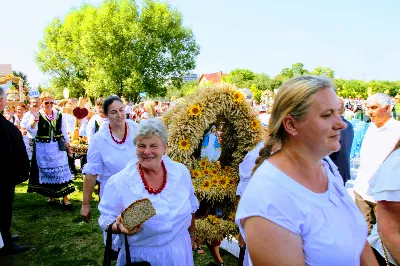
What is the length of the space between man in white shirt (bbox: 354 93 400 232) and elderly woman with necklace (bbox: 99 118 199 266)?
252cm

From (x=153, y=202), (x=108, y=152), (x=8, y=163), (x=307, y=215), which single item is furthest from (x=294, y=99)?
(x=8, y=163)

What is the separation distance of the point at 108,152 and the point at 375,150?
3150 mm

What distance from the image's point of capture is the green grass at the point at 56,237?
4520mm

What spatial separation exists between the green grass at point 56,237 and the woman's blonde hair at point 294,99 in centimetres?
320

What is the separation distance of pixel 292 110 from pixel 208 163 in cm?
241

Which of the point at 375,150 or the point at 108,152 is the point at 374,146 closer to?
the point at 375,150

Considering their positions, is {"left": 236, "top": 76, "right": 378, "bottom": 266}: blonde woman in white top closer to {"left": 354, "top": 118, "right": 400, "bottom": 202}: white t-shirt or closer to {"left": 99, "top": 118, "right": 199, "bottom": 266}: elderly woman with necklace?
{"left": 99, "top": 118, "right": 199, "bottom": 266}: elderly woman with necklace

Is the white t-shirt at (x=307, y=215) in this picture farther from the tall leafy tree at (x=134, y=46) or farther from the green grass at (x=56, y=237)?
the tall leafy tree at (x=134, y=46)

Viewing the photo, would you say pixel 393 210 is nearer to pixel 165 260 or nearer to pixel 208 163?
pixel 165 260

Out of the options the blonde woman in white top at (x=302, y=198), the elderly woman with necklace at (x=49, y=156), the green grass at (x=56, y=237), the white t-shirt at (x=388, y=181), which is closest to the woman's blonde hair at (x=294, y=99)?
the blonde woman in white top at (x=302, y=198)

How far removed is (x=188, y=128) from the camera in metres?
3.41

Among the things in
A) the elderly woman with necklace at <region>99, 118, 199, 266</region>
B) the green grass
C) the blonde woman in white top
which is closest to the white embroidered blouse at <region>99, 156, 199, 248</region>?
the elderly woman with necklace at <region>99, 118, 199, 266</region>

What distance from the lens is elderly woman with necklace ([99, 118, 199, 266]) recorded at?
2.32 m

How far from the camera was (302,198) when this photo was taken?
1.37 meters
